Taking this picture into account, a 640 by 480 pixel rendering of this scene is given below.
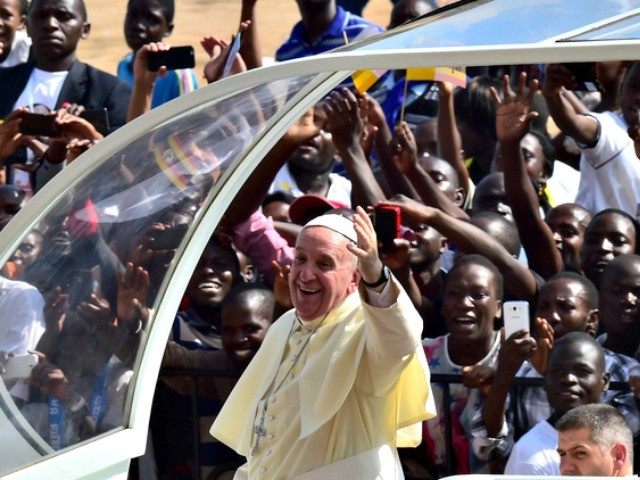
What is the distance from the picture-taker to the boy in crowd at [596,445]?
16.0 ft

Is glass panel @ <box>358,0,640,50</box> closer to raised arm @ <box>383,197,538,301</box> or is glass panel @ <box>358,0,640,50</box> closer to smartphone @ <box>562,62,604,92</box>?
smartphone @ <box>562,62,604,92</box>

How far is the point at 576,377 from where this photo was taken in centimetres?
571

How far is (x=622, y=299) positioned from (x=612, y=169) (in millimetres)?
1203

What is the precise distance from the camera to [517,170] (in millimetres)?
7035

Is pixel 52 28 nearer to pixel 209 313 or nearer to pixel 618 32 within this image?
pixel 209 313

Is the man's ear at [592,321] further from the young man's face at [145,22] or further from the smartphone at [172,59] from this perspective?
the young man's face at [145,22]

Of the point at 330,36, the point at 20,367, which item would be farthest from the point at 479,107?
the point at 20,367

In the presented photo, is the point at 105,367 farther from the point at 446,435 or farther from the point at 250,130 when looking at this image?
the point at 446,435

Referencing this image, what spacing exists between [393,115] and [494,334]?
2.40 metres

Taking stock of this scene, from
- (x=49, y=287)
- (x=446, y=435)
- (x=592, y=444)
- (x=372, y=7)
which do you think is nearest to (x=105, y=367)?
(x=49, y=287)

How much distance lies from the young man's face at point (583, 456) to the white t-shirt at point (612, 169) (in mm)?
2433

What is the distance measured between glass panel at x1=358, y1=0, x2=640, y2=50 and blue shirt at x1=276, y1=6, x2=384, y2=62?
4815mm

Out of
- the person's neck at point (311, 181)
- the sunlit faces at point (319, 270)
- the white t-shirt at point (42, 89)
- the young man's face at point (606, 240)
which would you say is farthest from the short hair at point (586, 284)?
the white t-shirt at point (42, 89)

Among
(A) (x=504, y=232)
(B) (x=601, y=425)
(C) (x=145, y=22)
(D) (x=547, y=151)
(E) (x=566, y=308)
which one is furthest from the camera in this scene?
(C) (x=145, y=22)
